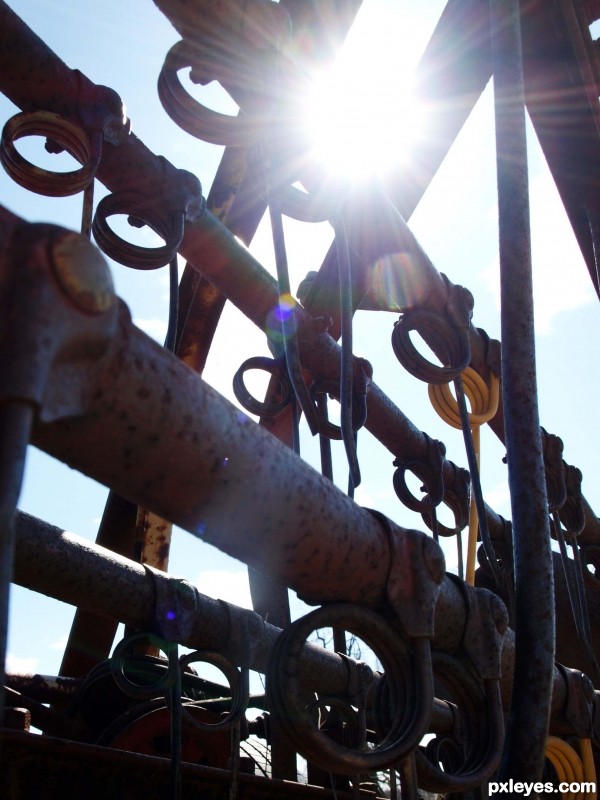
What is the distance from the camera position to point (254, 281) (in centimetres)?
205

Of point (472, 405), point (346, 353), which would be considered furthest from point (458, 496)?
point (346, 353)

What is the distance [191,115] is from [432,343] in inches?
45.1

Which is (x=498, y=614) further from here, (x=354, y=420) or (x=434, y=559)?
(x=354, y=420)

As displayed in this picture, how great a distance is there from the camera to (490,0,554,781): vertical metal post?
789 mm

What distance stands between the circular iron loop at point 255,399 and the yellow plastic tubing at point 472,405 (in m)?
0.47

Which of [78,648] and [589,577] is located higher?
[589,577]

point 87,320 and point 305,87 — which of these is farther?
point 305,87

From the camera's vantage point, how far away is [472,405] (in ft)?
7.16

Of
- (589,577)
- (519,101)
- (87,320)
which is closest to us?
(87,320)

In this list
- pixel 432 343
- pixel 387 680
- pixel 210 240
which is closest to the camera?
pixel 387 680

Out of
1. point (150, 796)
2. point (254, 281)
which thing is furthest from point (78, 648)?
point (254, 281)

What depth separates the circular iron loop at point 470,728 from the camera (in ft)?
2.79

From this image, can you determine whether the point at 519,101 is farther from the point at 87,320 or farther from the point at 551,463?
the point at 551,463

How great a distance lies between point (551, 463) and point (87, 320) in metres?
2.50
